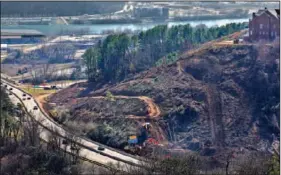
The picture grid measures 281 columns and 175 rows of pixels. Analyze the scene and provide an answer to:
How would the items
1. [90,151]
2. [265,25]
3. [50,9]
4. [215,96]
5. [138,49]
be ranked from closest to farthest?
[90,151]
[215,96]
[265,25]
[138,49]
[50,9]

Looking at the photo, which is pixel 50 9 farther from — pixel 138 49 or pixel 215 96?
pixel 215 96

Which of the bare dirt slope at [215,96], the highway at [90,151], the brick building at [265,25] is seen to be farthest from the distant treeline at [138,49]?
the highway at [90,151]

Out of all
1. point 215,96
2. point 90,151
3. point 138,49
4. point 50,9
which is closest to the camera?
point 90,151

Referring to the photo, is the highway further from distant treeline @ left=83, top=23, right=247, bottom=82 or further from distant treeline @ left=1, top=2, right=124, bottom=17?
distant treeline @ left=1, top=2, right=124, bottom=17

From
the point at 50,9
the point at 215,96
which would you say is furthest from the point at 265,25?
the point at 50,9

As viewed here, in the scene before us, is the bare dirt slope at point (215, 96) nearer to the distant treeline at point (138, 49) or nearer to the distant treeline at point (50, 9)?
the distant treeline at point (138, 49)

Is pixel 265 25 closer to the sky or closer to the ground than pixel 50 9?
closer to the ground

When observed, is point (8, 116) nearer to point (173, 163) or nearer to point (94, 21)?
point (173, 163)
